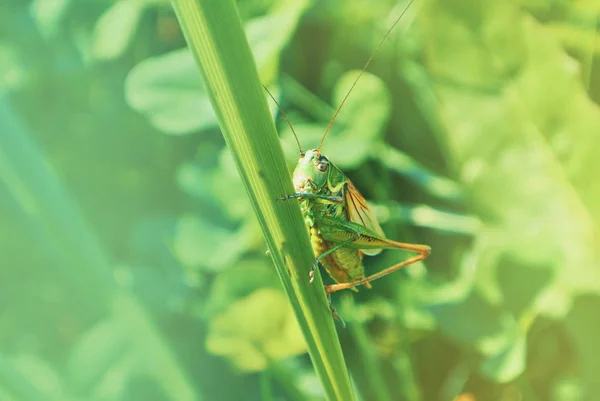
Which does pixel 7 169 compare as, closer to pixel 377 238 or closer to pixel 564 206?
pixel 377 238

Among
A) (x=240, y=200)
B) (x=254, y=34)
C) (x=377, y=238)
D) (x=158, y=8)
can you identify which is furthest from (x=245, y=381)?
(x=158, y=8)

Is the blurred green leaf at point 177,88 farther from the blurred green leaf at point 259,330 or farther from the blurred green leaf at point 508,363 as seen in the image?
the blurred green leaf at point 508,363

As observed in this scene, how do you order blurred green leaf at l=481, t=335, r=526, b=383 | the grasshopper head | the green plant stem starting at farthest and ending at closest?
blurred green leaf at l=481, t=335, r=526, b=383
the grasshopper head
the green plant stem

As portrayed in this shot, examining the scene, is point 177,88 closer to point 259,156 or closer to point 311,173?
point 311,173

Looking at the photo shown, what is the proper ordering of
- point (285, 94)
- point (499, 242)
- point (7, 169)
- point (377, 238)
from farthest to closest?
point (7, 169), point (285, 94), point (499, 242), point (377, 238)

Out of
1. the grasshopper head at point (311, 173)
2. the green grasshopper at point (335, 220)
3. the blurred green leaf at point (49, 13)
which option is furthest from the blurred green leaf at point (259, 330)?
the blurred green leaf at point (49, 13)

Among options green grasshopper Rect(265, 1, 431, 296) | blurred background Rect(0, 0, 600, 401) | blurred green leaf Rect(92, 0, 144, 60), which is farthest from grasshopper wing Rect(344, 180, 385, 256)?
blurred green leaf Rect(92, 0, 144, 60)

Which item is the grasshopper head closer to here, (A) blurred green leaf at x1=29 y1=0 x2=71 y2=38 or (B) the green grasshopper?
(B) the green grasshopper
